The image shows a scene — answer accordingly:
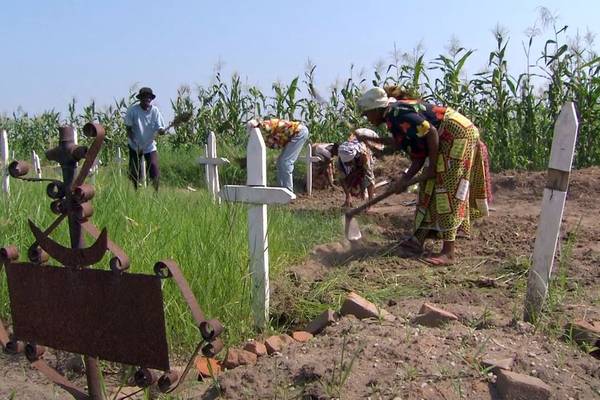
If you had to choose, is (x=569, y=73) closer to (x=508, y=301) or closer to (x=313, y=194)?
(x=313, y=194)

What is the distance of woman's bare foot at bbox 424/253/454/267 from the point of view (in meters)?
5.31

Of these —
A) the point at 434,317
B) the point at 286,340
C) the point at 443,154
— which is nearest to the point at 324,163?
the point at 443,154

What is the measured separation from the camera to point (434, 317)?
130 inches

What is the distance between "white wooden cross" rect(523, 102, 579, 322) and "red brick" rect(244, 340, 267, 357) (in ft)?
4.51

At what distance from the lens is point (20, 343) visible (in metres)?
2.22

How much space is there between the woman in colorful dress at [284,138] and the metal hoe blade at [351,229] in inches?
112

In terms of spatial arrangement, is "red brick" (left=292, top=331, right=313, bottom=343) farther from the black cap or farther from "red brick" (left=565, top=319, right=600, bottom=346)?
the black cap

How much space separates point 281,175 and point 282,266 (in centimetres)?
452

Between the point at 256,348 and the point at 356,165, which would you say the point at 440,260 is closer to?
the point at 256,348

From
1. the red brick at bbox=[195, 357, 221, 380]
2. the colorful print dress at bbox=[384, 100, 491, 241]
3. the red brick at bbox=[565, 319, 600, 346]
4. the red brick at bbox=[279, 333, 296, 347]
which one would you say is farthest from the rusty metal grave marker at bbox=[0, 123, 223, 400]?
the colorful print dress at bbox=[384, 100, 491, 241]

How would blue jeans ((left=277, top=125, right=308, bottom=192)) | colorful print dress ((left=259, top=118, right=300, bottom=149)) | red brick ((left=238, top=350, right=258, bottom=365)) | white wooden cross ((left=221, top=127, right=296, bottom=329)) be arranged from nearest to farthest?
red brick ((left=238, top=350, right=258, bottom=365)), white wooden cross ((left=221, top=127, right=296, bottom=329)), colorful print dress ((left=259, top=118, right=300, bottom=149)), blue jeans ((left=277, top=125, right=308, bottom=192))

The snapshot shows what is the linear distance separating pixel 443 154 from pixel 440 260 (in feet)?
2.71

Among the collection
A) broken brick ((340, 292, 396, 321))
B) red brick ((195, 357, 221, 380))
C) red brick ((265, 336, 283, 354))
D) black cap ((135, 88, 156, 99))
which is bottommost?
red brick ((195, 357, 221, 380))

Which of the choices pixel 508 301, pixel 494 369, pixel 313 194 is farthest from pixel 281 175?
pixel 494 369
